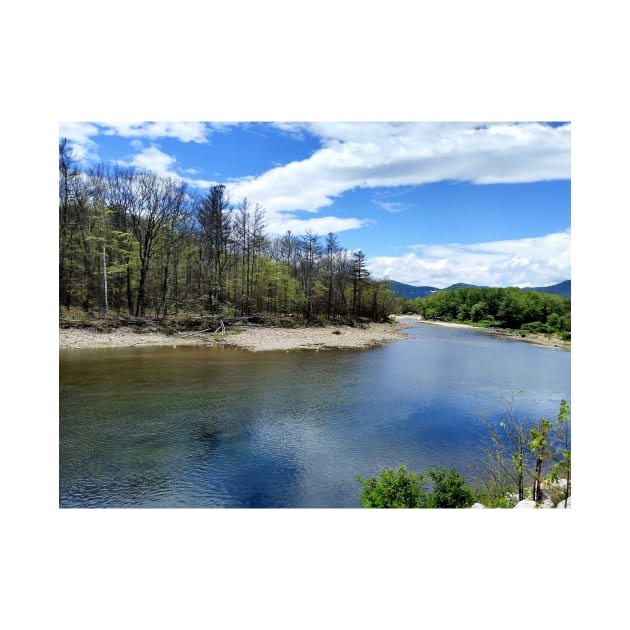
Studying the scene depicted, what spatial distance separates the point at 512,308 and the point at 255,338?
707 centimetres

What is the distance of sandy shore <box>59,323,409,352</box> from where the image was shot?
8523 millimetres

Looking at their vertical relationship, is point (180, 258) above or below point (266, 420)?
above

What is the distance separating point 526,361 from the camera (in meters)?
8.14

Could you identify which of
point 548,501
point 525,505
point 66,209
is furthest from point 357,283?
point 525,505

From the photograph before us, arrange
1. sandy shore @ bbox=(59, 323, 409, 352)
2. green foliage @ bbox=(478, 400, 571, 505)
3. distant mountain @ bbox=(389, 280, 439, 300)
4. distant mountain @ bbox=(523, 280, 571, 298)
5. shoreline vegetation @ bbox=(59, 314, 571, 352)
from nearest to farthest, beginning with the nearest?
1. green foliage @ bbox=(478, 400, 571, 505)
2. distant mountain @ bbox=(523, 280, 571, 298)
3. distant mountain @ bbox=(389, 280, 439, 300)
4. shoreline vegetation @ bbox=(59, 314, 571, 352)
5. sandy shore @ bbox=(59, 323, 409, 352)

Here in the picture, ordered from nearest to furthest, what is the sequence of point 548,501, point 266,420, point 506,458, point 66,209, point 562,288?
point 548,501 → point 562,288 → point 506,458 → point 266,420 → point 66,209

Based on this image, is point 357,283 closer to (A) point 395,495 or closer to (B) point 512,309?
(B) point 512,309

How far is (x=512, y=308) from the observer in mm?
8164

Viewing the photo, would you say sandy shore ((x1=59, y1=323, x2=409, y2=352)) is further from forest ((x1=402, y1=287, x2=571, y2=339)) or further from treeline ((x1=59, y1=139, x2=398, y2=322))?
forest ((x1=402, y1=287, x2=571, y2=339))

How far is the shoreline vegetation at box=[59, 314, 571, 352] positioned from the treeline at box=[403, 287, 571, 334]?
0.83ft

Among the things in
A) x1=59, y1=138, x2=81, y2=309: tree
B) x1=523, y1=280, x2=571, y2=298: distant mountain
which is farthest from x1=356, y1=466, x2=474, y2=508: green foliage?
x1=59, y1=138, x2=81, y2=309: tree

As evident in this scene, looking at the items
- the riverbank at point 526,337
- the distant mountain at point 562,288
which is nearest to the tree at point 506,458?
the distant mountain at point 562,288
